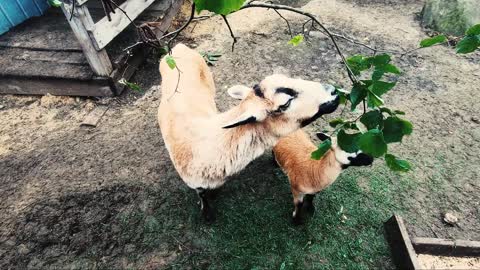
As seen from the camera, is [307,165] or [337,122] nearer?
[337,122]

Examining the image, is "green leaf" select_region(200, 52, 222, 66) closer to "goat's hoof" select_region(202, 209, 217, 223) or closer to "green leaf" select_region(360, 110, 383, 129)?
"goat's hoof" select_region(202, 209, 217, 223)

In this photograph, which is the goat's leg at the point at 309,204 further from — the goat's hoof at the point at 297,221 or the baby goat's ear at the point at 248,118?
the baby goat's ear at the point at 248,118

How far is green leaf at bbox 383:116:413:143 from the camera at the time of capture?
1.50 metres

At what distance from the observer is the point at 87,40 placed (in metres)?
4.50

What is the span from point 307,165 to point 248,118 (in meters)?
0.94

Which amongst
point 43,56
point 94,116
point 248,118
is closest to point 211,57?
point 94,116

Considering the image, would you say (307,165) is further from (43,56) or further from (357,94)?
(43,56)

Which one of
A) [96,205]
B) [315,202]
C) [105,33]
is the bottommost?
[315,202]

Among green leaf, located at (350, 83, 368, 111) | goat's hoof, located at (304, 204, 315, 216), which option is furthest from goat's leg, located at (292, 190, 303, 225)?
green leaf, located at (350, 83, 368, 111)

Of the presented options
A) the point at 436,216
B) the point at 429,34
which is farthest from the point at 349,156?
the point at 429,34

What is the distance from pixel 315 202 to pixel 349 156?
3.93 feet

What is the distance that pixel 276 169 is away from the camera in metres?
4.09

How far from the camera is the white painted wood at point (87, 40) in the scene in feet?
14.0

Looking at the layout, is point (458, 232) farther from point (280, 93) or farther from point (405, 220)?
point (280, 93)
